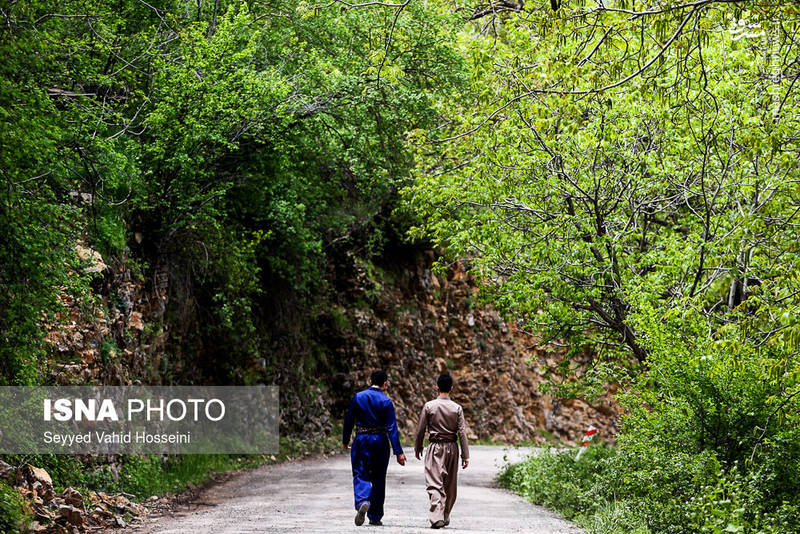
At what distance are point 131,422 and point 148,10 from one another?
298 inches

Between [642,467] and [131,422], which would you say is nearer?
[642,467]

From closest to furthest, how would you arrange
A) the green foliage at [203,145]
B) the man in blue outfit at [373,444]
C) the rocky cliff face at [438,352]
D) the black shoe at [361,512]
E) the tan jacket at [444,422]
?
the green foliage at [203,145]
the black shoe at [361,512]
the man in blue outfit at [373,444]
the tan jacket at [444,422]
the rocky cliff face at [438,352]

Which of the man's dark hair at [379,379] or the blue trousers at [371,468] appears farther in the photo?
the man's dark hair at [379,379]

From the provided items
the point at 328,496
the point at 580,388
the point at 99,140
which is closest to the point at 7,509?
the point at 99,140

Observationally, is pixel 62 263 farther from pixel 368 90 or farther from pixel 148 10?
pixel 368 90

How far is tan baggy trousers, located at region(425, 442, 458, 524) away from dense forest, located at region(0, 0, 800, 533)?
1997 mm

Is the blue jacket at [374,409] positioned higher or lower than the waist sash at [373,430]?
higher

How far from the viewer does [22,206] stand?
28.7 feet

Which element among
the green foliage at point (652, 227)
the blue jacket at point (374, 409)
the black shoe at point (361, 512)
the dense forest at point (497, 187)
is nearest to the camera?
the green foliage at point (652, 227)

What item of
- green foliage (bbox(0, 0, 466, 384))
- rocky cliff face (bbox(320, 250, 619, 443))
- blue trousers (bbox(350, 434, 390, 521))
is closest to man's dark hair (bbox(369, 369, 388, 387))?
blue trousers (bbox(350, 434, 390, 521))

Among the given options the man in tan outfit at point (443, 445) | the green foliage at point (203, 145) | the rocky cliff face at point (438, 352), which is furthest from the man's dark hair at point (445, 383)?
the rocky cliff face at point (438, 352)

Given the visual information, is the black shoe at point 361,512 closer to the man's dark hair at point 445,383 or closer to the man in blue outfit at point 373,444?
the man in blue outfit at point 373,444

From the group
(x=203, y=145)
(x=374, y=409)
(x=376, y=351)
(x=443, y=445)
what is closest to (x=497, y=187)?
(x=203, y=145)

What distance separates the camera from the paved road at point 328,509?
10055 mm
